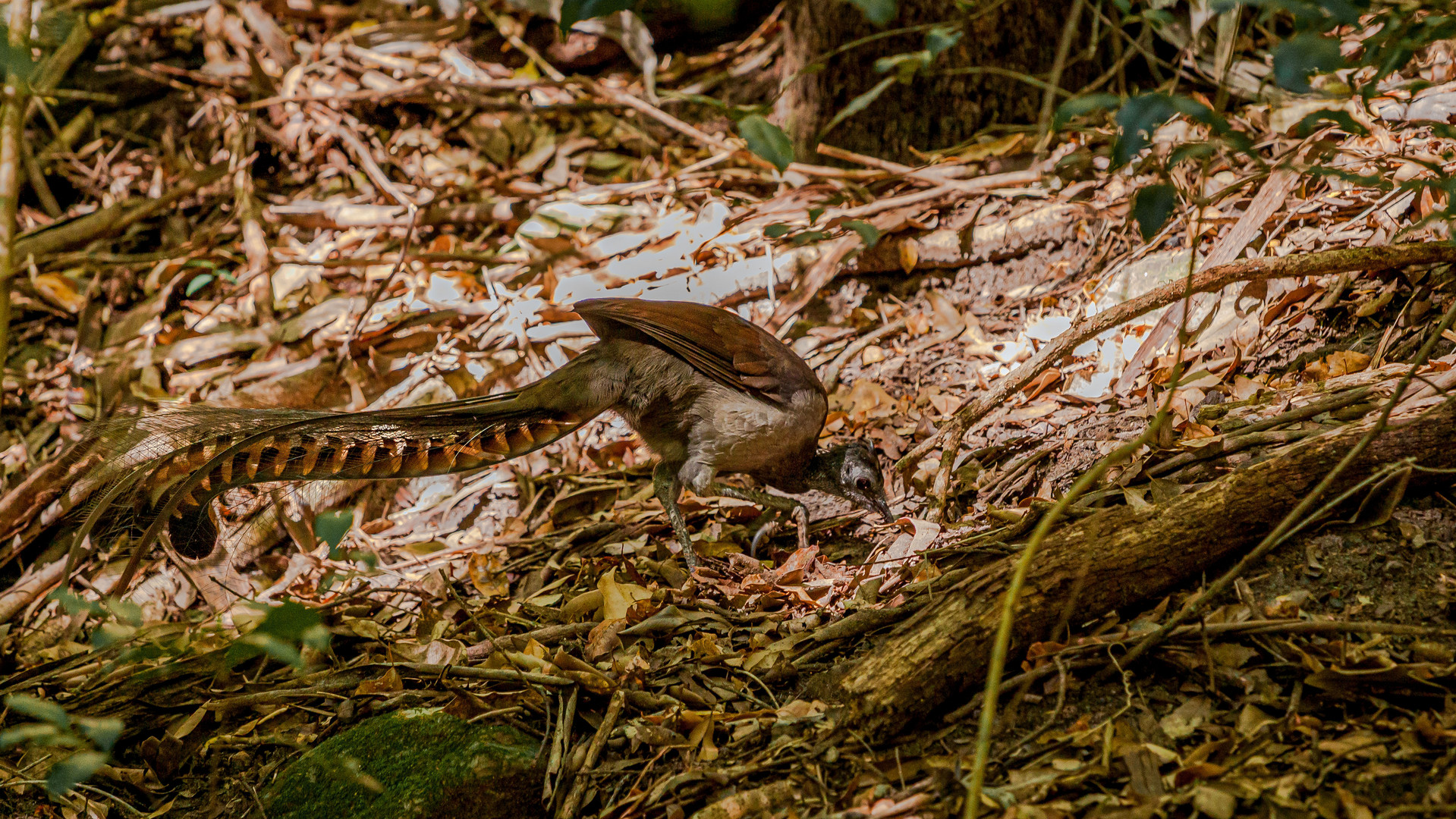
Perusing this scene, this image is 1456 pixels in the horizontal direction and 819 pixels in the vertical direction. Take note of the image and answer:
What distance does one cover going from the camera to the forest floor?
82.4 inches

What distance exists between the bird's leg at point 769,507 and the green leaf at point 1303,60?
2.13 m

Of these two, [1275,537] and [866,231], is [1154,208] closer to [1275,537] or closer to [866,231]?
[1275,537]

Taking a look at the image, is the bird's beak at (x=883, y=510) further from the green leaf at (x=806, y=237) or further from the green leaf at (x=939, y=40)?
the green leaf at (x=939, y=40)

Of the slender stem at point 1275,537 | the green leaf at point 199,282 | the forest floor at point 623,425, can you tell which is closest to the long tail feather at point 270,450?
the forest floor at point 623,425

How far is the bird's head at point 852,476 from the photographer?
3438 millimetres

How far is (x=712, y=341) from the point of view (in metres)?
3.50

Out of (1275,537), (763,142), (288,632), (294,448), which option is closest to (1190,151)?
(1275,537)

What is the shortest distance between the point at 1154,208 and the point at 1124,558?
2.62 feet

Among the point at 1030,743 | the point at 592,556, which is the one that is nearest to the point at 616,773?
the point at 1030,743

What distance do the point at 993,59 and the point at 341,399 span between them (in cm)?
347

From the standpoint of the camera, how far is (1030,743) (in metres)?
2.05

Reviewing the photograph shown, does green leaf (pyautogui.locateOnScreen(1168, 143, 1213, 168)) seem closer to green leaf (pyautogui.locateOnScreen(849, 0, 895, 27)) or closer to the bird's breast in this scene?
green leaf (pyautogui.locateOnScreen(849, 0, 895, 27))

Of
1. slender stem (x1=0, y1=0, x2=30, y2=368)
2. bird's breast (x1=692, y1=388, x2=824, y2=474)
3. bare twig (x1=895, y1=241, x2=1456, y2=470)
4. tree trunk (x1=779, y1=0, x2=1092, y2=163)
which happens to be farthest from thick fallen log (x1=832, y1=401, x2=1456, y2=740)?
slender stem (x1=0, y1=0, x2=30, y2=368)

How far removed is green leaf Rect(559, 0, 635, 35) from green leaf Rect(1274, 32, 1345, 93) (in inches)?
53.6
